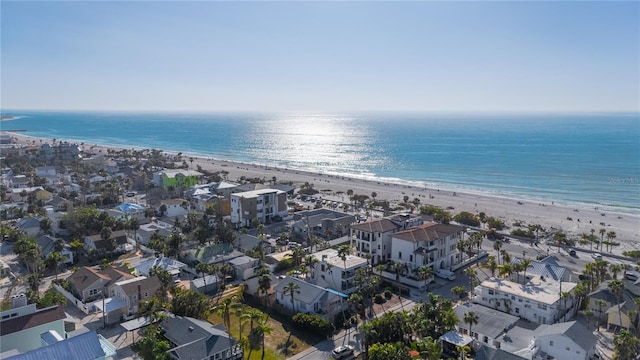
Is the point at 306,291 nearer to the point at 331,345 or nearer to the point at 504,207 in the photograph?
the point at 331,345

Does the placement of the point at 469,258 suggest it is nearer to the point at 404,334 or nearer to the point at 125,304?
the point at 404,334

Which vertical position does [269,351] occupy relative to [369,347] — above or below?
below

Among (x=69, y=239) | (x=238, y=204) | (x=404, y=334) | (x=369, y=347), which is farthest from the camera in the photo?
(x=238, y=204)

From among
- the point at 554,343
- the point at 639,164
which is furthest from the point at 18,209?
the point at 639,164

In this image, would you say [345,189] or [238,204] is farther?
[345,189]

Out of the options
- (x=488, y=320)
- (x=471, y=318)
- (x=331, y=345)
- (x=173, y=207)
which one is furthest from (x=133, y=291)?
(x=173, y=207)

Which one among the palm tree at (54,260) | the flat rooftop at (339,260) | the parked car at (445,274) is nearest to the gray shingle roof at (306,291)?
the flat rooftop at (339,260)
